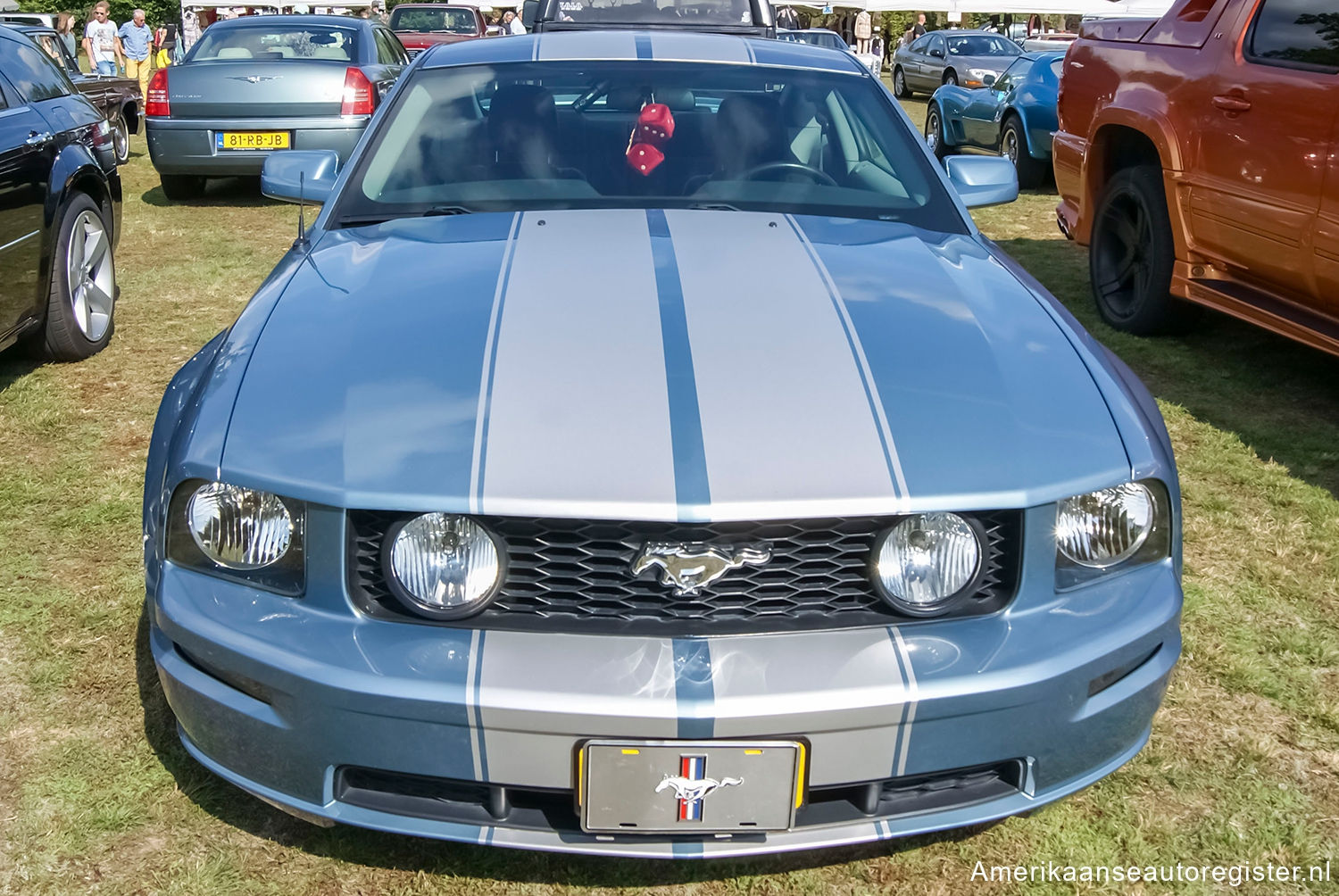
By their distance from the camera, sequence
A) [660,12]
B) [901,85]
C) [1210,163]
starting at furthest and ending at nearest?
1. [901,85]
2. [660,12]
3. [1210,163]

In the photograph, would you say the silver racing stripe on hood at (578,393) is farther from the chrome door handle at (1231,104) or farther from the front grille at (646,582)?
the chrome door handle at (1231,104)

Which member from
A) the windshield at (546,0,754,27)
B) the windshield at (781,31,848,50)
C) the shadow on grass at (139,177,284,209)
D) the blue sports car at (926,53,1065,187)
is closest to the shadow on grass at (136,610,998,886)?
the shadow on grass at (139,177,284,209)

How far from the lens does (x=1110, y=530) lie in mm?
2029

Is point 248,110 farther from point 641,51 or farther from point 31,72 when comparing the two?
point 641,51

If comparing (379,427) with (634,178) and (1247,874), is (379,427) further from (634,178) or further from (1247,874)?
(1247,874)

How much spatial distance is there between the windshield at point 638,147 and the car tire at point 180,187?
727cm

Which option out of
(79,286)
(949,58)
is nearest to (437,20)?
(949,58)

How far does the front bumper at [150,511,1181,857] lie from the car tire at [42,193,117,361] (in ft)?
11.7

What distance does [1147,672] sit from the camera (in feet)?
6.73

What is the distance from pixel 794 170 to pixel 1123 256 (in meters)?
3.28

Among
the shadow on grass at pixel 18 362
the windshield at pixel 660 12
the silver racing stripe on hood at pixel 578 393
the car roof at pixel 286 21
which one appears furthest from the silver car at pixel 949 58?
the silver racing stripe on hood at pixel 578 393

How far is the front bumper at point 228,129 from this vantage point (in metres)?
8.98

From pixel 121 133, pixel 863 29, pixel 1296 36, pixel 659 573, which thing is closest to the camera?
pixel 659 573

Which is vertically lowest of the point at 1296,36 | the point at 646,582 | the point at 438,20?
the point at 438,20
